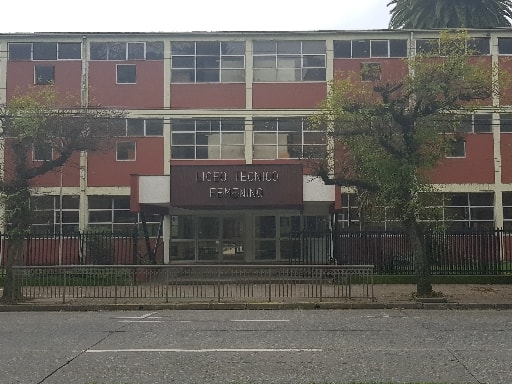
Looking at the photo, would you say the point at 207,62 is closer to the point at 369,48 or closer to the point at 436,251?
the point at 369,48

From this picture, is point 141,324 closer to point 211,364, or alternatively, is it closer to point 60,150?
point 211,364

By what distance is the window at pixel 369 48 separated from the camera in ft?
94.8

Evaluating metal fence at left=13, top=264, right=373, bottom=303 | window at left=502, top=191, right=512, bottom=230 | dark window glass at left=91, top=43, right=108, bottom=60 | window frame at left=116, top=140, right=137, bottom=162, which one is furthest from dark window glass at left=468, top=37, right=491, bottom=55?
dark window glass at left=91, top=43, right=108, bottom=60

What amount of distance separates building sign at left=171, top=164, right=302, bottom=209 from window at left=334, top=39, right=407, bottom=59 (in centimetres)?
1072

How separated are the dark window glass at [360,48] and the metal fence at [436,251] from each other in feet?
36.7

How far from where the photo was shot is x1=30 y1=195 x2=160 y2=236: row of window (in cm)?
2844

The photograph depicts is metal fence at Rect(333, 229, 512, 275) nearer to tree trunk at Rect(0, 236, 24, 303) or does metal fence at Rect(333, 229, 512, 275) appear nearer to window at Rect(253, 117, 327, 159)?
window at Rect(253, 117, 327, 159)

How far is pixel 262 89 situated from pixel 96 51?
337 inches

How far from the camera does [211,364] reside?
759 cm

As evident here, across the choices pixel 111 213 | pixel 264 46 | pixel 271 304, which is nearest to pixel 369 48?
pixel 264 46

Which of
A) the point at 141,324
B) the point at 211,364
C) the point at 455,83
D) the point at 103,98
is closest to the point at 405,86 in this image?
the point at 455,83

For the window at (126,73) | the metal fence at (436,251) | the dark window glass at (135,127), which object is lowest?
the metal fence at (436,251)

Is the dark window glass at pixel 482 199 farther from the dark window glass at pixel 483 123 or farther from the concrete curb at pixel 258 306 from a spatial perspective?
the concrete curb at pixel 258 306

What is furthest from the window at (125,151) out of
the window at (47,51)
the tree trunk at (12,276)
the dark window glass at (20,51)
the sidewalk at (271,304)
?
the sidewalk at (271,304)
